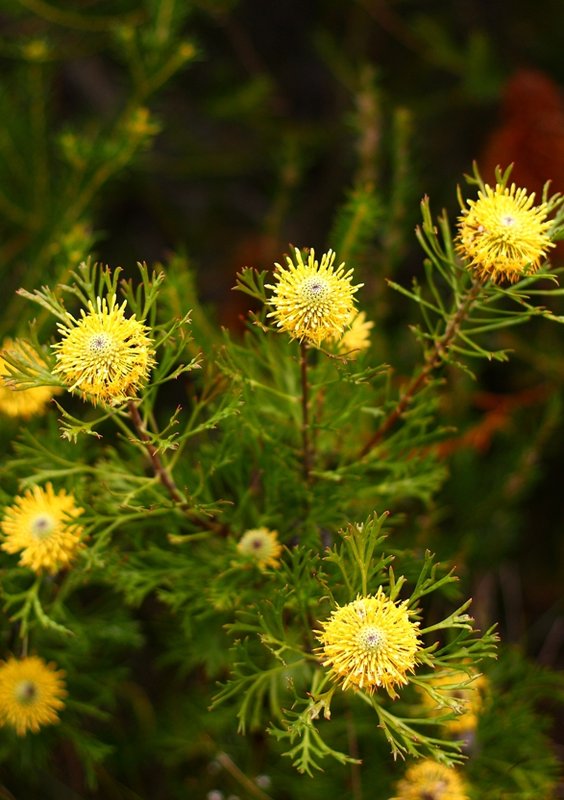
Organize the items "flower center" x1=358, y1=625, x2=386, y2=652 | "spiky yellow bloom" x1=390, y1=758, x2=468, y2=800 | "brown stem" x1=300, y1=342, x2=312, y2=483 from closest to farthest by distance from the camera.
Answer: "flower center" x1=358, y1=625, x2=386, y2=652
"brown stem" x1=300, y1=342, x2=312, y2=483
"spiky yellow bloom" x1=390, y1=758, x2=468, y2=800

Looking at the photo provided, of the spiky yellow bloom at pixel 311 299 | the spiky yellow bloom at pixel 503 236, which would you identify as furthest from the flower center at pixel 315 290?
the spiky yellow bloom at pixel 503 236

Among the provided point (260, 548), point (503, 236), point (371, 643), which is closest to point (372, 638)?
point (371, 643)

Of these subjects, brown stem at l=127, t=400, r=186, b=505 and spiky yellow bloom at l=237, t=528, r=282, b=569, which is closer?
brown stem at l=127, t=400, r=186, b=505

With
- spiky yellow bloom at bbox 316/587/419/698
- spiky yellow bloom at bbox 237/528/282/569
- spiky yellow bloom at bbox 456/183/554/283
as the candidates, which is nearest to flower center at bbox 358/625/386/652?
spiky yellow bloom at bbox 316/587/419/698

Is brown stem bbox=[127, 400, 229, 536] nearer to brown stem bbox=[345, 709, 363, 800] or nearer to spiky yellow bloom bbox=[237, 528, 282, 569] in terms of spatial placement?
spiky yellow bloom bbox=[237, 528, 282, 569]

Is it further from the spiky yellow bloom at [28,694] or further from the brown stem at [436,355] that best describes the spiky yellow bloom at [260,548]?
the spiky yellow bloom at [28,694]

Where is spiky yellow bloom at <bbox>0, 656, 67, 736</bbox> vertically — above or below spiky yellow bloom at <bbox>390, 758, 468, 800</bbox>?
below

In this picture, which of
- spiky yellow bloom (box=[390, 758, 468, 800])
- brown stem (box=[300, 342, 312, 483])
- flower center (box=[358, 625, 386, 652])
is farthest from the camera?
spiky yellow bloom (box=[390, 758, 468, 800])

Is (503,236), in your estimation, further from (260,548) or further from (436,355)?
(260,548)
